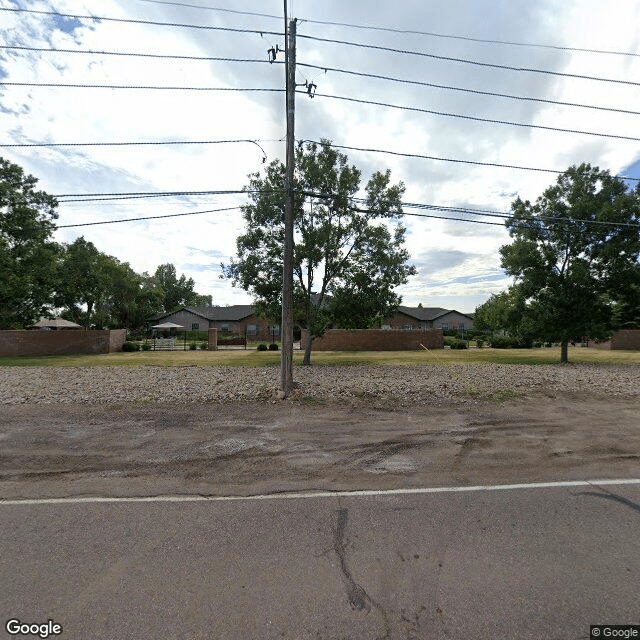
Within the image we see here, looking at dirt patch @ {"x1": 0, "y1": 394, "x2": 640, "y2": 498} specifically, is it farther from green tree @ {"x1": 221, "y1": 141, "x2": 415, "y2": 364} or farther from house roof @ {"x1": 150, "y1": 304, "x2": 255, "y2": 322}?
house roof @ {"x1": 150, "y1": 304, "x2": 255, "y2": 322}

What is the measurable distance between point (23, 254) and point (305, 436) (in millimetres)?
32065

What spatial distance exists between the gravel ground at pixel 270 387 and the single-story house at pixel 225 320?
125ft

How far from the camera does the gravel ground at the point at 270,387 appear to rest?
9953 mm

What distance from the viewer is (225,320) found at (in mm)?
54750

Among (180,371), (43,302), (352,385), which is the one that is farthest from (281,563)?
(43,302)

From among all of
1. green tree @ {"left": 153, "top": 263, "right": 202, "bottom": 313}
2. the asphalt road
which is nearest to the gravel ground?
the asphalt road

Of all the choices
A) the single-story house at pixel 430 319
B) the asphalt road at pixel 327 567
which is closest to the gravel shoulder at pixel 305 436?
the asphalt road at pixel 327 567

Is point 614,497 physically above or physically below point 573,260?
below

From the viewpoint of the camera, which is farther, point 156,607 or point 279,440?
point 279,440

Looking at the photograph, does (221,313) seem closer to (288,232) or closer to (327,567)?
(288,232)

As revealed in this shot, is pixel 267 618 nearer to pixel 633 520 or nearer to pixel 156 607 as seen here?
pixel 156 607

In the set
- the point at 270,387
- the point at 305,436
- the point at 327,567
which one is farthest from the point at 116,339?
the point at 327,567

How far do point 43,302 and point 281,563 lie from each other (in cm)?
3435

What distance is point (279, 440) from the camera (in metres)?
6.50
